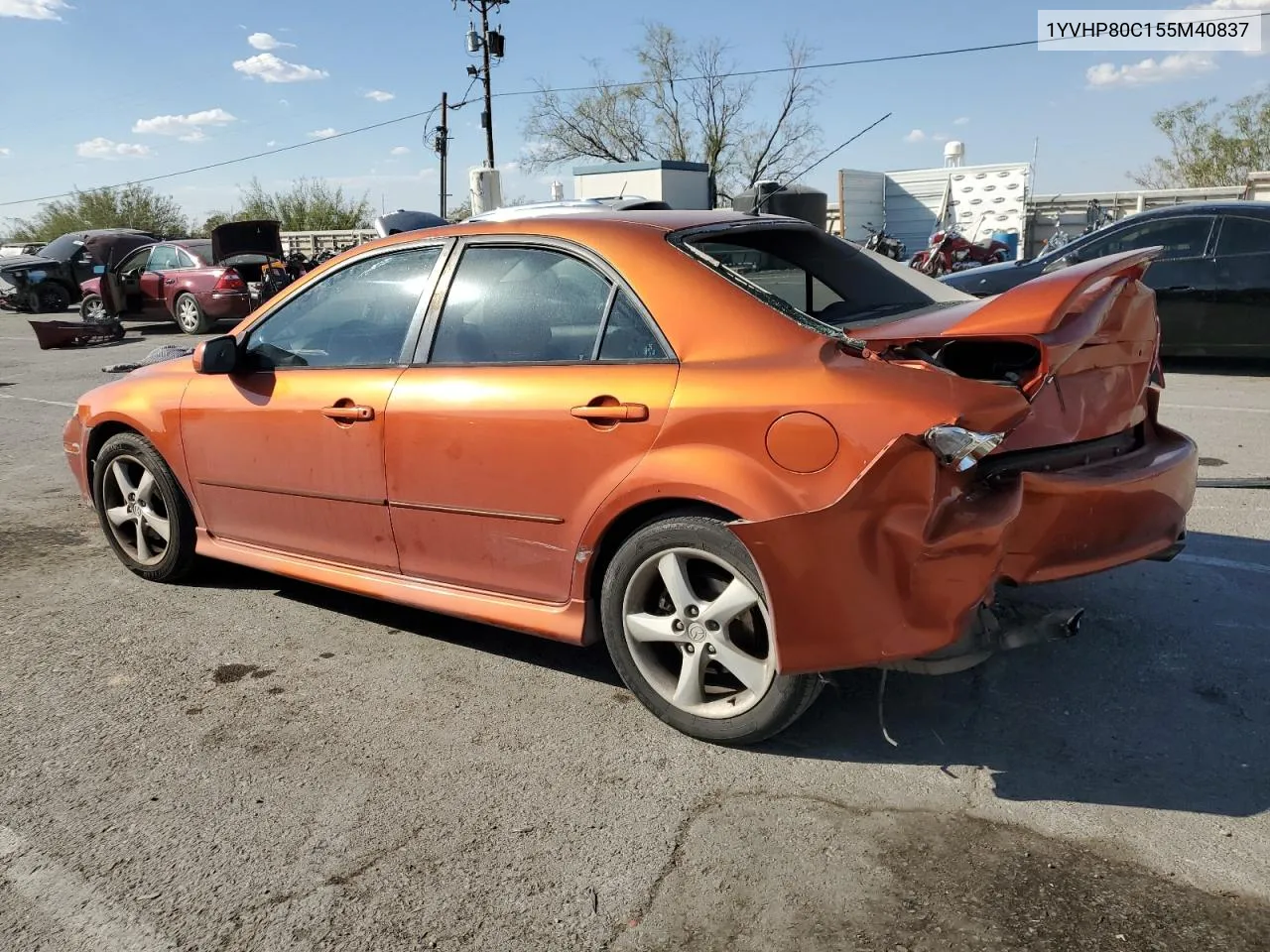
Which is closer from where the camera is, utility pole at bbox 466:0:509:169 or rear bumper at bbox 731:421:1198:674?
rear bumper at bbox 731:421:1198:674

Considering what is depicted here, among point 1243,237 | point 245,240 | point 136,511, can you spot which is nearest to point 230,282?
point 245,240

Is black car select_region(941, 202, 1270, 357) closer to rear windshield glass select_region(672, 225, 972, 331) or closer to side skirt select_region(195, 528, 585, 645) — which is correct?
rear windshield glass select_region(672, 225, 972, 331)

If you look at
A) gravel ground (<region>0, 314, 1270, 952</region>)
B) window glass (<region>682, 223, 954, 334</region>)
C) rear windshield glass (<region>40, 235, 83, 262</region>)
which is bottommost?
gravel ground (<region>0, 314, 1270, 952</region>)

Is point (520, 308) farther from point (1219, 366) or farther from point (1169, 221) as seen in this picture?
point (1219, 366)

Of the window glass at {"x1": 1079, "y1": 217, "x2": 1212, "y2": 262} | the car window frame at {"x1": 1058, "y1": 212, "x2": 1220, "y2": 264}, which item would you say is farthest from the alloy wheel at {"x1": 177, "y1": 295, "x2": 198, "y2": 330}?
the window glass at {"x1": 1079, "y1": 217, "x2": 1212, "y2": 262}

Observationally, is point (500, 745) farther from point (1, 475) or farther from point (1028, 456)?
point (1, 475)

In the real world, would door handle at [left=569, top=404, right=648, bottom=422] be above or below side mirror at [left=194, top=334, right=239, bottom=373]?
below

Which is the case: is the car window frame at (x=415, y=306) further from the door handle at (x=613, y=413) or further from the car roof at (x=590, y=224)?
the door handle at (x=613, y=413)

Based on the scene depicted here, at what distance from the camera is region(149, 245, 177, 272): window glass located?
55.7 feet

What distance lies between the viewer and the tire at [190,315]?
1644 centimetres

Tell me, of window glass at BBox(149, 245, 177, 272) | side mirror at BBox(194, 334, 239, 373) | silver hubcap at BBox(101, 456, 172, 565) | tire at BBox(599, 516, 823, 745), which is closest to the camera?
tire at BBox(599, 516, 823, 745)

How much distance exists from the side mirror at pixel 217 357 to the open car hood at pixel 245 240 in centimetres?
1254

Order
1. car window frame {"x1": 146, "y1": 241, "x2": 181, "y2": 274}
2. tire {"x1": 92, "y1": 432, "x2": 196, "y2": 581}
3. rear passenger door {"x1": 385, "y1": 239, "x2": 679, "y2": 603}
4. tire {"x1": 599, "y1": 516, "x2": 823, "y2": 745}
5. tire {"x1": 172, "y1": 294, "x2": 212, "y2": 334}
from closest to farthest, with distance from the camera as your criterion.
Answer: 1. tire {"x1": 599, "y1": 516, "x2": 823, "y2": 745}
2. rear passenger door {"x1": 385, "y1": 239, "x2": 679, "y2": 603}
3. tire {"x1": 92, "y1": 432, "x2": 196, "y2": 581}
4. tire {"x1": 172, "y1": 294, "x2": 212, "y2": 334}
5. car window frame {"x1": 146, "y1": 241, "x2": 181, "y2": 274}

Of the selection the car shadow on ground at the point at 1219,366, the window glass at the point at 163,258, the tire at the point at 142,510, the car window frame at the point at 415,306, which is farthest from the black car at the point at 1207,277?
the window glass at the point at 163,258
